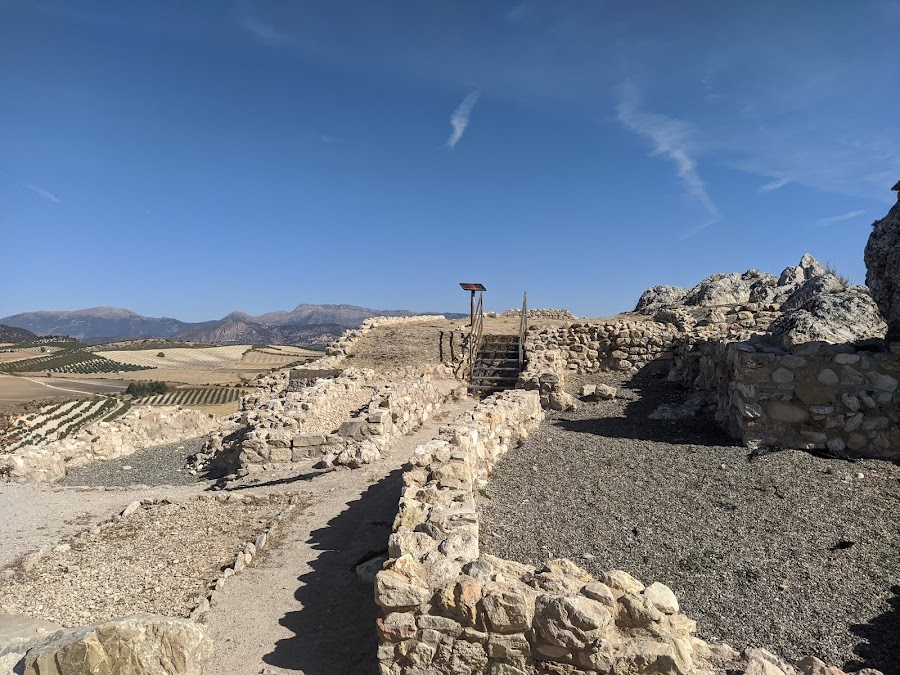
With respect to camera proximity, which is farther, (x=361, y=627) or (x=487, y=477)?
(x=487, y=477)

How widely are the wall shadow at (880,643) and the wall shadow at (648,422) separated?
5.09 meters

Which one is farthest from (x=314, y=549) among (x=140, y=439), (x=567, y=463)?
(x=140, y=439)

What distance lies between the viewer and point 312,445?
40.2ft

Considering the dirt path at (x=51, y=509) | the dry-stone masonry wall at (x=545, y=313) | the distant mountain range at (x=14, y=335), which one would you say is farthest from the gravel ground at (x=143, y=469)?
the distant mountain range at (x=14, y=335)

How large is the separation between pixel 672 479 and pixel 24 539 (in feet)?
35.6

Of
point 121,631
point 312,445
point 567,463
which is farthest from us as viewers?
point 312,445

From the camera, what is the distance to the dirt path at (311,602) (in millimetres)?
4828

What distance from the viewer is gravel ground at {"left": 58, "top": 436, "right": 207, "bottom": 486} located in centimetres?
1372

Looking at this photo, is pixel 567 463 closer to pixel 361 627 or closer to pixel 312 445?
pixel 361 627

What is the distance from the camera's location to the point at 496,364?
2128 centimetres

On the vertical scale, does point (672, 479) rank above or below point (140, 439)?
above

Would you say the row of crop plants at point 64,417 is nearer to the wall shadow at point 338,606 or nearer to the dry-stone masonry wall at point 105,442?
the dry-stone masonry wall at point 105,442

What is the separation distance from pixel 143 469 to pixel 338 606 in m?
12.0

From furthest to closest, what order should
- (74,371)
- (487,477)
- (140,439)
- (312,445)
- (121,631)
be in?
(74,371) → (140,439) → (312,445) → (487,477) → (121,631)
